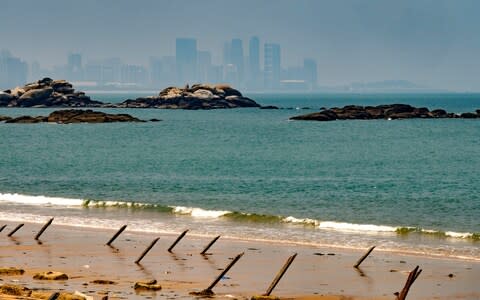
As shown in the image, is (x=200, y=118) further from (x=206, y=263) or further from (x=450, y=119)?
(x=206, y=263)

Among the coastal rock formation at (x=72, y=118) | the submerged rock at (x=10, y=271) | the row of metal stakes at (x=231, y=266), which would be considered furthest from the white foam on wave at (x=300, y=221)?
the coastal rock formation at (x=72, y=118)

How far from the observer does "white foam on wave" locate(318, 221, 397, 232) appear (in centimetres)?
4406

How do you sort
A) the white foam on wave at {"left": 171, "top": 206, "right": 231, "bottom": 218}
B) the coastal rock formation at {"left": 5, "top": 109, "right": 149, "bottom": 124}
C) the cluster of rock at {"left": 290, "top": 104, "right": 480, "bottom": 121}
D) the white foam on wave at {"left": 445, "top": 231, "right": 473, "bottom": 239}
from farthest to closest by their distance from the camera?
the cluster of rock at {"left": 290, "top": 104, "right": 480, "bottom": 121} < the coastal rock formation at {"left": 5, "top": 109, "right": 149, "bottom": 124} < the white foam on wave at {"left": 171, "top": 206, "right": 231, "bottom": 218} < the white foam on wave at {"left": 445, "top": 231, "right": 473, "bottom": 239}

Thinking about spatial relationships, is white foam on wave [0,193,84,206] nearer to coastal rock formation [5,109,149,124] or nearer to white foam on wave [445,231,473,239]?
white foam on wave [445,231,473,239]

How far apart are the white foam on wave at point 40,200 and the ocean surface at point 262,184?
62 mm

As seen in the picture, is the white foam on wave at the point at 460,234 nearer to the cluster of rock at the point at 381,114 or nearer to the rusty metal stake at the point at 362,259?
the rusty metal stake at the point at 362,259

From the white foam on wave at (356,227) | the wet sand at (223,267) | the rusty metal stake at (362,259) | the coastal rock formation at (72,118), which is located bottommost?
the white foam on wave at (356,227)

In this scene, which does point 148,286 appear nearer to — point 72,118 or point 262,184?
point 262,184

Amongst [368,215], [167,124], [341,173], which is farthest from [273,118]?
[368,215]

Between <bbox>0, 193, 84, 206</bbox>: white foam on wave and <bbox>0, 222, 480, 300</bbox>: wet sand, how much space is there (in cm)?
1271

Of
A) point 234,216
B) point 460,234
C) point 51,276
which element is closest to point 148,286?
point 51,276

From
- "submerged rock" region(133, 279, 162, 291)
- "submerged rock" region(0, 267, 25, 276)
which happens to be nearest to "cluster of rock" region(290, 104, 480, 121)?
"submerged rock" region(0, 267, 25, 276)

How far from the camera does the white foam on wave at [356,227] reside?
4406cm

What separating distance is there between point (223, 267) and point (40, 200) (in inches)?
973
